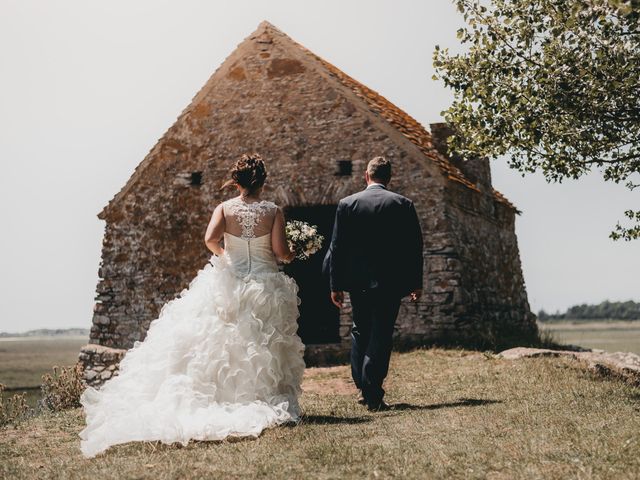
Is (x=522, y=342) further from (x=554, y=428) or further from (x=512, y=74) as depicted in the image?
(x=554, y=428)

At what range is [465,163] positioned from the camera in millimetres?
14781

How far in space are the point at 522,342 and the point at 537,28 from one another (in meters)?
6.29

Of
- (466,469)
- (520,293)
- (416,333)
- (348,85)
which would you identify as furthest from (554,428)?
(520,293)

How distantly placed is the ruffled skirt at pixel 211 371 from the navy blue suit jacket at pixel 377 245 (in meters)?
0.70

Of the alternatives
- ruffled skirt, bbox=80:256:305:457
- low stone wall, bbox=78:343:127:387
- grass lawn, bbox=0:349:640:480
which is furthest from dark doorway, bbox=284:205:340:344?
ruffled skirt, bbox=80:256:305:457

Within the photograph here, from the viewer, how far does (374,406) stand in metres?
6.76

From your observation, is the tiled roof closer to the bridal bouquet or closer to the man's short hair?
the man's short hair

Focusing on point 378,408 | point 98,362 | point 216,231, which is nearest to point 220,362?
point 216,231

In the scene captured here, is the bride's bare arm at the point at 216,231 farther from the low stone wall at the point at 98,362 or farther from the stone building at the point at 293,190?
the low stone wall at the point at 98,362

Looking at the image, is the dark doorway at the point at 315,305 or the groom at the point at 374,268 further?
the dark doorway at the point at 315,305

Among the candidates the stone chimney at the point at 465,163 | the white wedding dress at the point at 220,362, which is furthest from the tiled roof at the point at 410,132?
the white wedding dress at the point at 220,362

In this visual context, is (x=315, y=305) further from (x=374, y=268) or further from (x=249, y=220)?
(x=249, y=220)

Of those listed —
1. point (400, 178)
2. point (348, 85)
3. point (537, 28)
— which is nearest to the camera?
point (537, 28)

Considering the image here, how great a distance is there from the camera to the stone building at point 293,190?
12.7m
